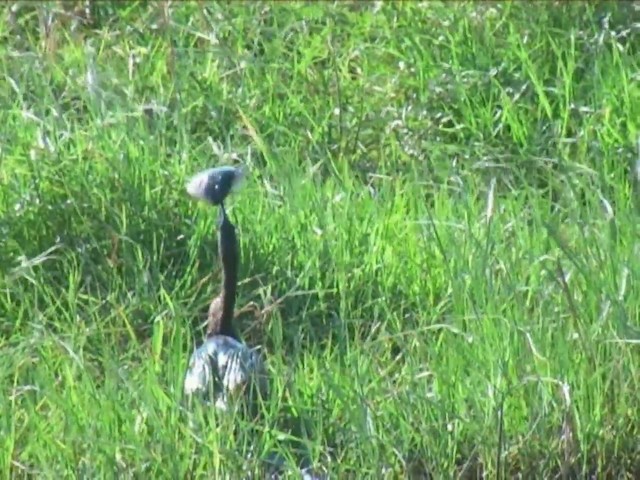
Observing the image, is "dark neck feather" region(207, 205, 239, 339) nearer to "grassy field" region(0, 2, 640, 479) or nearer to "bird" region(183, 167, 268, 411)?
"bird" region(183, 167, 268, 411)

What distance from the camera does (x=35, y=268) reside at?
373cm

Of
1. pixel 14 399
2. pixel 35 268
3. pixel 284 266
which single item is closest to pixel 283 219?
pixel 284 266

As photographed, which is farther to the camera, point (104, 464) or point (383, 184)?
point (383, 184)

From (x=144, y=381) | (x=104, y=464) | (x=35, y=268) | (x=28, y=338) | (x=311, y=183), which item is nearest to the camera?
(x=104, y=464)

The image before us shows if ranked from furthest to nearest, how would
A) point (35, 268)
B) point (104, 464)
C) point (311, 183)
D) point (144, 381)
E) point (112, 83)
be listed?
point (112, 83)
point (311, 183)
point (35, 268)
point (144, 381)
point (104, 464)

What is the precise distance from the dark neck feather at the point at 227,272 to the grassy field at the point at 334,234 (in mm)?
111

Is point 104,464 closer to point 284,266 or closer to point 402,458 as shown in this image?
point 402,458

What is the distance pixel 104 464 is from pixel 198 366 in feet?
0.93

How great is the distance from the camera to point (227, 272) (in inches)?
126

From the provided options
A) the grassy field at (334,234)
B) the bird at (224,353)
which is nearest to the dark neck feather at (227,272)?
the bird at (224,353)

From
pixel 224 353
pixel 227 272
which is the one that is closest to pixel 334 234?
pixel 227 272

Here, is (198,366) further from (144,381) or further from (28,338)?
(28,338)

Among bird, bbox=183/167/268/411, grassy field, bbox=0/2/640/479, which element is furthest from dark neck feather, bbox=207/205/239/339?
grassy field, bbox=0/2/640/479

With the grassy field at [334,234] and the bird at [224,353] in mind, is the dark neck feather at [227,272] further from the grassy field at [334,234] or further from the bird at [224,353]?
the grassy field at [334,234]
